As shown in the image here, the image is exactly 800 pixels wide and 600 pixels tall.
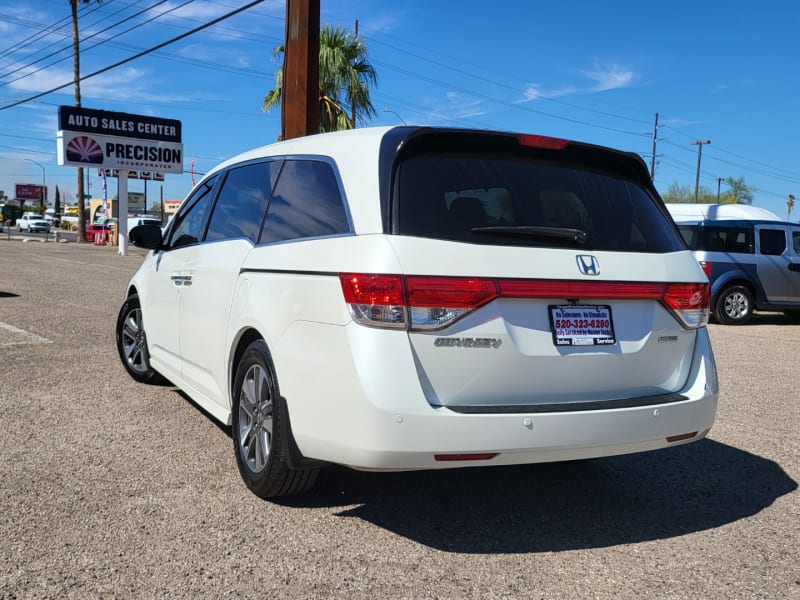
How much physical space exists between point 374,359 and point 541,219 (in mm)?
1008

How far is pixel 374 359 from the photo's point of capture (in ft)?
9.68

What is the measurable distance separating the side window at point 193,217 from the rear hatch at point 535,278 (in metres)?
2.16

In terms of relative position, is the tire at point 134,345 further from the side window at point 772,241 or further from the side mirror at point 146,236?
the side window at point 772,241

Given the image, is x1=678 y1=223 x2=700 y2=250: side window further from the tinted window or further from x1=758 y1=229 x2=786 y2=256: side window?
x1=758 y1=229 x2=786 y2=256: side window

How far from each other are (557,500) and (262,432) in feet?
5.04

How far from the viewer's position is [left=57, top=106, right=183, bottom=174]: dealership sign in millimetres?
34281

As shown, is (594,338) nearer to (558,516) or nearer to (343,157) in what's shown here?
(558,516)

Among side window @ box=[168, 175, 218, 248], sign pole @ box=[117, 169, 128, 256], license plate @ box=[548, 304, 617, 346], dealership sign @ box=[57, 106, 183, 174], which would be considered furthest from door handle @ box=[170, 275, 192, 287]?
dealership sign @ box=[57, 106, 183, 174]

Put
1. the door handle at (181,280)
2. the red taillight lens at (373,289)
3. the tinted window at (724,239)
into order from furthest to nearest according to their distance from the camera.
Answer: the tinted window at (724,239)
the door handle at (181,280)
the red taillight lens at (373,289)

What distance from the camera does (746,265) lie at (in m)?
13.8

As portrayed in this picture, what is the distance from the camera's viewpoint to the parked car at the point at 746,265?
13.7 m

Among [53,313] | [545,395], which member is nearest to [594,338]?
[545,395]

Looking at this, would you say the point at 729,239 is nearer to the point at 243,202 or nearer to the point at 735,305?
the point at 735,305

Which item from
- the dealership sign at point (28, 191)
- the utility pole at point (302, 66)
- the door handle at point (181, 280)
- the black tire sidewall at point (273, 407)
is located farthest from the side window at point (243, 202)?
the dealership sign at point (28, 191)
